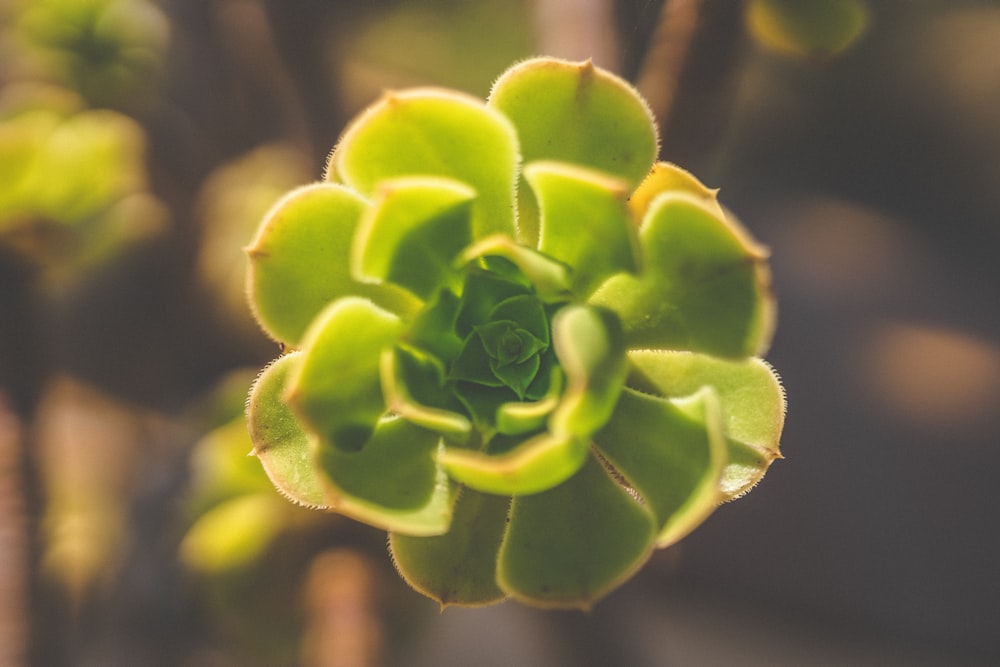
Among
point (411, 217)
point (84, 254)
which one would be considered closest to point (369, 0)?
point (84, 254)

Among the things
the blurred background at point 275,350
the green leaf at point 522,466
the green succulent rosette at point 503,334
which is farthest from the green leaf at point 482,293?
the blurred background at point 275,350

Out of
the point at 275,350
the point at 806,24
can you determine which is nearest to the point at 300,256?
the point at 806,24

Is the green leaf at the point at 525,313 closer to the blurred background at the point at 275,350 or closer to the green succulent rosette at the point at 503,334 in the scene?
the green succulent rosette at the point at 503,334

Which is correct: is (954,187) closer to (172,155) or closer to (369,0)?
(369,0)

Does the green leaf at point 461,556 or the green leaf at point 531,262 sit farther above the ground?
the green leaf at point 531,262

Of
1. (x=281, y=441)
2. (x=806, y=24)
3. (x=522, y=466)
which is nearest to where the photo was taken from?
(x=522, y=466)

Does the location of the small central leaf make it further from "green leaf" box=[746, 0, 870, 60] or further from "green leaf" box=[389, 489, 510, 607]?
"green leaf" box=[746, 0, 870, 60]

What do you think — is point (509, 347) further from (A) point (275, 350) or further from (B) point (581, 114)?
(A) point (275, 350)
